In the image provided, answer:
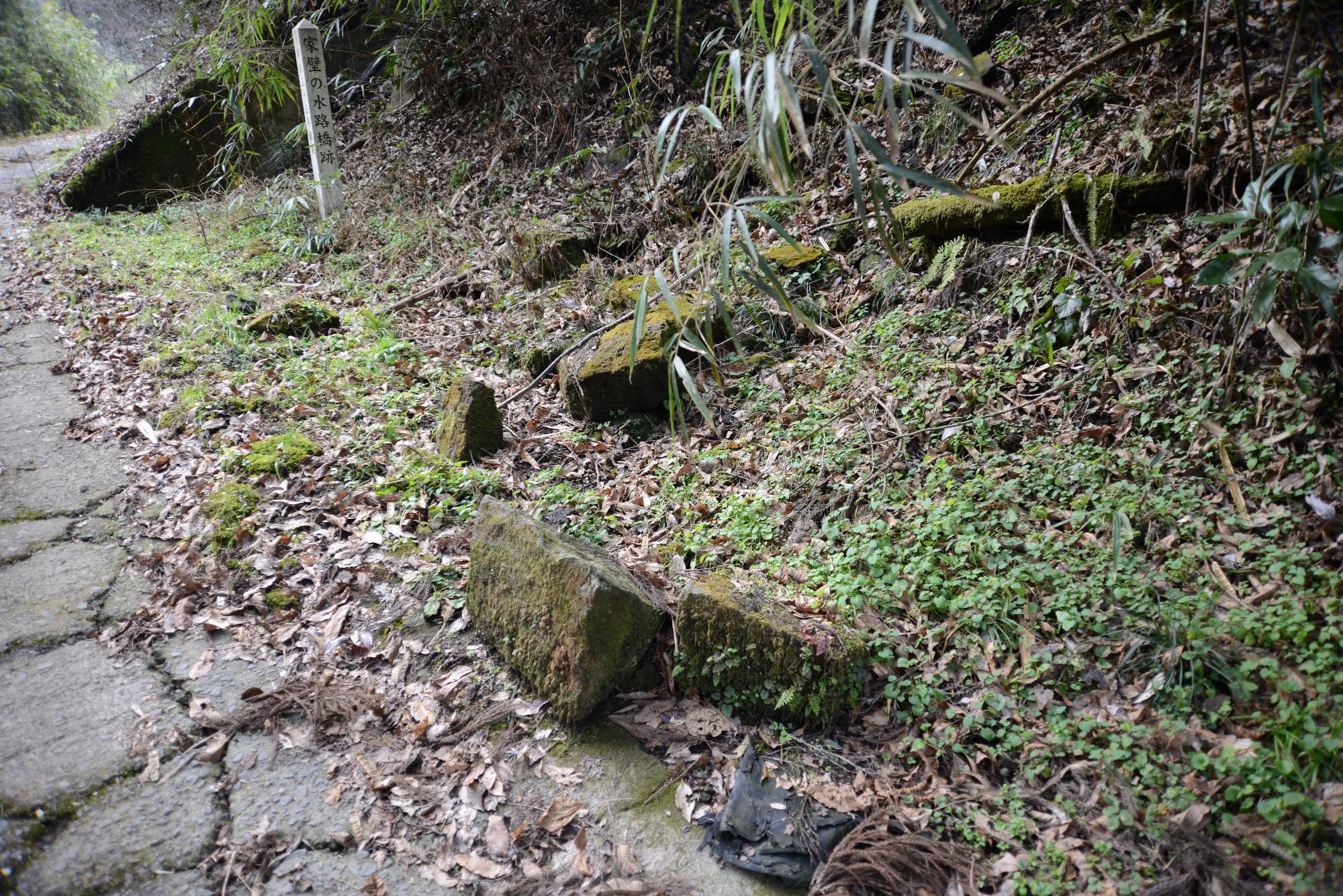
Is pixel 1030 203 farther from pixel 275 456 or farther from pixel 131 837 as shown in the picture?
pixel 131 837

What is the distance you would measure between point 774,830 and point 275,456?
336 centimetres

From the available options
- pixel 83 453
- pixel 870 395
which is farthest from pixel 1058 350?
pixel 83 453

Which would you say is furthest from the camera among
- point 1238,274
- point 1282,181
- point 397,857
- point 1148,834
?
point 1282,181

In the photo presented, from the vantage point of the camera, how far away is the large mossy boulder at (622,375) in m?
4.39

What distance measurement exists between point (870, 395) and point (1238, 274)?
1645 millimetres

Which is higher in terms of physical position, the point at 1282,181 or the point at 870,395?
the point at 1282,181

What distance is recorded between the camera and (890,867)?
207cm

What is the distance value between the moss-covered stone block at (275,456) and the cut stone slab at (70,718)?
1.27 metres

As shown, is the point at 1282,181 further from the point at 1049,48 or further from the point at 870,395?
the point at 1049,48

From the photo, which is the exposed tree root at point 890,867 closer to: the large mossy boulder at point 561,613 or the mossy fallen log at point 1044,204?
the large mossy boulder at point 561,613

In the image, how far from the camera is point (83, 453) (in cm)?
447

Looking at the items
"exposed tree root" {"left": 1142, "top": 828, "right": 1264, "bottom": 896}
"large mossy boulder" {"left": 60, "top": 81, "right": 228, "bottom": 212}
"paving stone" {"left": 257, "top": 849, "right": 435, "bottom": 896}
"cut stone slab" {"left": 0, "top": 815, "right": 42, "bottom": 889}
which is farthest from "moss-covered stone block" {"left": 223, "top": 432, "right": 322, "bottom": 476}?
"large mossy boulder" {"left": 60, "top": 81, "right": 228, "bottom": 212}

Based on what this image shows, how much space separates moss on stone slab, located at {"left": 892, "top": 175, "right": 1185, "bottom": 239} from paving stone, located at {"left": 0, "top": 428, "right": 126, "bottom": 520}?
14.8 ft

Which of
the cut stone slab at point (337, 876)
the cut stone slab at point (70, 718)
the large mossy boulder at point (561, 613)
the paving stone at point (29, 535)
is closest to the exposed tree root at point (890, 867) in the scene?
the large mossy boulder at point (561, 613)
